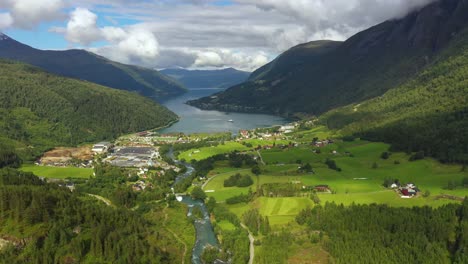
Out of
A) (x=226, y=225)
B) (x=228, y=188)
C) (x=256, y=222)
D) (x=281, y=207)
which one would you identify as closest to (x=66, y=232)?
(x=226, y=225)

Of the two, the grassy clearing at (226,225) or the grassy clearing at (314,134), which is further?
the grassy clearing at (314,134)

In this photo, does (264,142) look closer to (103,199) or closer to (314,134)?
(314,134)

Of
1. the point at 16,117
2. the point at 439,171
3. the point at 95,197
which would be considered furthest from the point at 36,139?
the point at 439,171

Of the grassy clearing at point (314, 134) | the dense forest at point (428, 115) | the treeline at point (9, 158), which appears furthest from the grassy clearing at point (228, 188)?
the grassy clearing at point (314, 134)

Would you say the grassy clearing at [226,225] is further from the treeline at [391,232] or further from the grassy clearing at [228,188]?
the grassy clearing at [228,188]

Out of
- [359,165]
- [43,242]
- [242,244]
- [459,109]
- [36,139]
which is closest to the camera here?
[43,242]

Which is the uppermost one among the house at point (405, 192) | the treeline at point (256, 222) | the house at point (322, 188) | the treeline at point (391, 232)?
the house at point (405, 192)

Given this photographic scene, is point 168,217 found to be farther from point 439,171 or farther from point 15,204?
point 439,171
